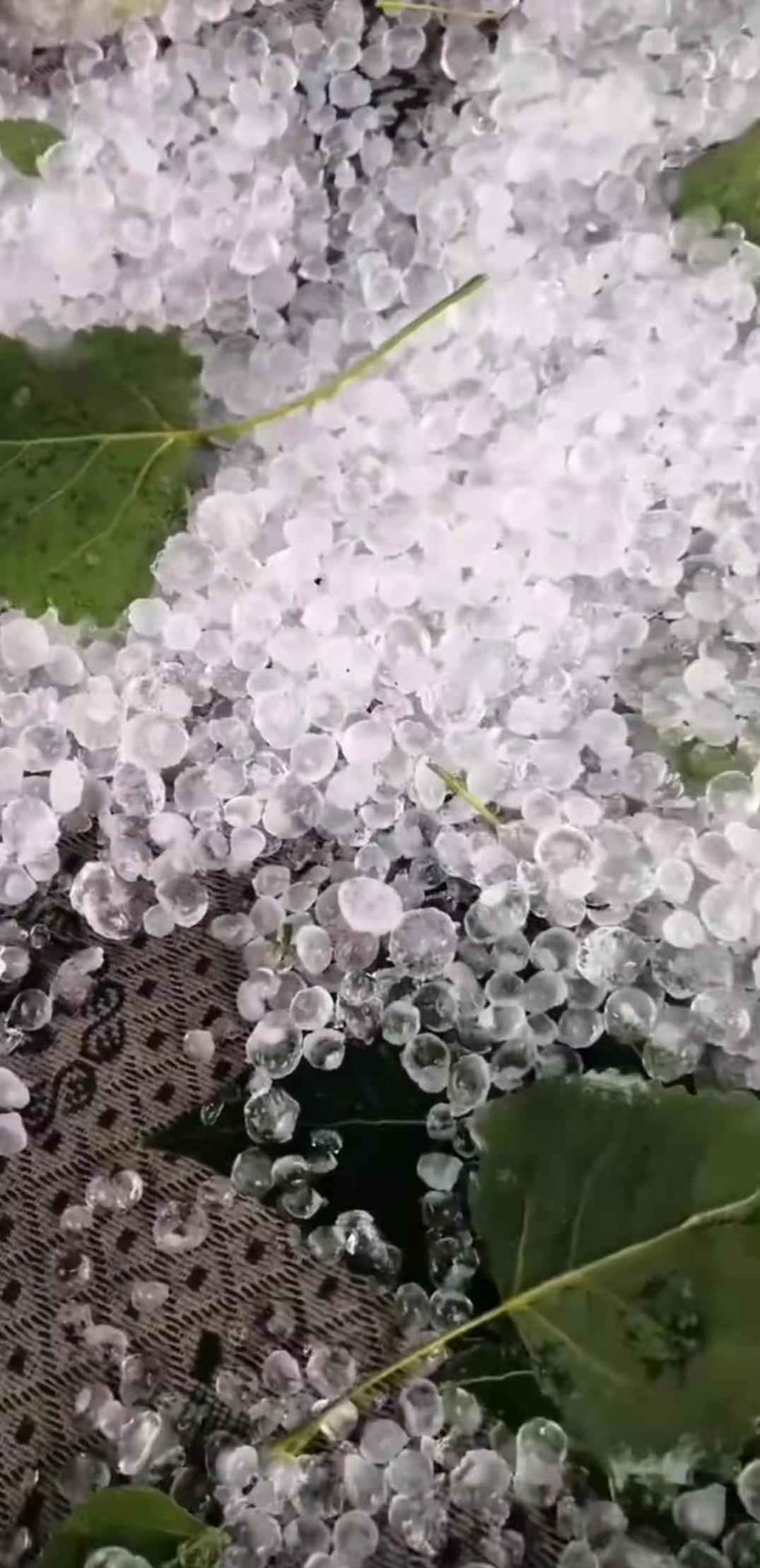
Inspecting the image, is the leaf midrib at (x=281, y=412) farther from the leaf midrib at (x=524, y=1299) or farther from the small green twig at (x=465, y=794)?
the leaf midrib at (x=524, y=1299)

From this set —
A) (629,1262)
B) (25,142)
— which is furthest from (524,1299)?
(25,142)

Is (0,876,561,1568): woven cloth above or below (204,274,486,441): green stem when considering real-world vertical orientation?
below

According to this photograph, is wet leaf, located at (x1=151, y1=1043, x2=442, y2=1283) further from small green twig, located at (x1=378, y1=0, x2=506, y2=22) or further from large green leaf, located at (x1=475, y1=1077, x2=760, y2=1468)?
small green twig, located at (x1=378, y1=0, x2=506, y2=22)

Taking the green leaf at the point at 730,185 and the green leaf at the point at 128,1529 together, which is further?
the green leaf at the point at 730,185

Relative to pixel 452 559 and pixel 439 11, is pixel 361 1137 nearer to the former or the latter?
pixel 452 559

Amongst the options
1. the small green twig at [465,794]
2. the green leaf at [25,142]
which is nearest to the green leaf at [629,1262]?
the small green twig at [465,794]

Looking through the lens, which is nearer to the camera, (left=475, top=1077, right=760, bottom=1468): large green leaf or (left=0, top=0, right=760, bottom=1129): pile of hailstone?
(left=475, top=1077, right=760, bottom=1468): large green leaf

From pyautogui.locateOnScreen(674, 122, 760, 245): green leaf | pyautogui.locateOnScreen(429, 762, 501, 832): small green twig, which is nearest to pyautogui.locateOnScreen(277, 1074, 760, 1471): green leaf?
pyautogui.locateOnScreen(429, 762, 501, 832): small green twig
